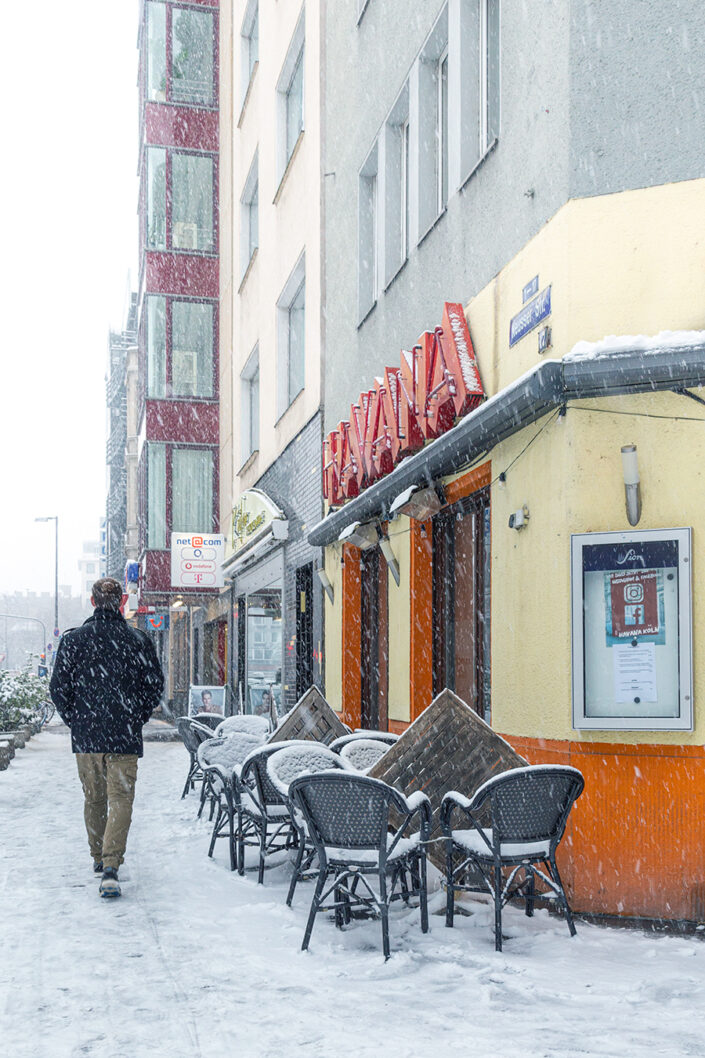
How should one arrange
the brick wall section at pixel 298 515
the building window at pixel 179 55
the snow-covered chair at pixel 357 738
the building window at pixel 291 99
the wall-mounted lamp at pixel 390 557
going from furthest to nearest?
the building window at pixel 179 55 < the building window at pixel 291 99 < the brick wall section at pixel 298 515 < the wall-mounted lamp at pixel 390 557 < the snow-covered chair at pixel 357 738

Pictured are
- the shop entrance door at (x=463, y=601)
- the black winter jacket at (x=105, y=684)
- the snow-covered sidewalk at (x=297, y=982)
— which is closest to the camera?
the snow-covered sidewalk at (x=297, y=982)

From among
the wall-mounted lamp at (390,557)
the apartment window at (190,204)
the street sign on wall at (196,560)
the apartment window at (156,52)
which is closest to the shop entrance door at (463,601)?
the wall-mounted lamp at (390,557)

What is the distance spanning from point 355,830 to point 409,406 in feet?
15.0

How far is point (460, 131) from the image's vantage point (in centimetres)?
918

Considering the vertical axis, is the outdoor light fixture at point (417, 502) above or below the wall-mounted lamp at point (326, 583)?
above

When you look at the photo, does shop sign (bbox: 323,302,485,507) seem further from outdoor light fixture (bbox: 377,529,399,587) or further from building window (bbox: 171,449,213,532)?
building window (bbox: 171,449,213,532)

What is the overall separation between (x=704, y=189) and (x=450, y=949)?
4499 mm

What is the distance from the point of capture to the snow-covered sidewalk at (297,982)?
14.5 feet

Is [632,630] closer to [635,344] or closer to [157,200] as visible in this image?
[635,344]

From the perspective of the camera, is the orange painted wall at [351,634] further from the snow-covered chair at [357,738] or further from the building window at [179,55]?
the building window at [179,55]

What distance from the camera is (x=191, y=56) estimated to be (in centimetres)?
2877

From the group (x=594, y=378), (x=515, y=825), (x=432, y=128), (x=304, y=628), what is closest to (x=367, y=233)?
(x=432, y=128)

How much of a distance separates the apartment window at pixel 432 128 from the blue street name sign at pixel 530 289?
298 centimetres

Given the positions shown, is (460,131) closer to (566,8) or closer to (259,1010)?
(566,8)
